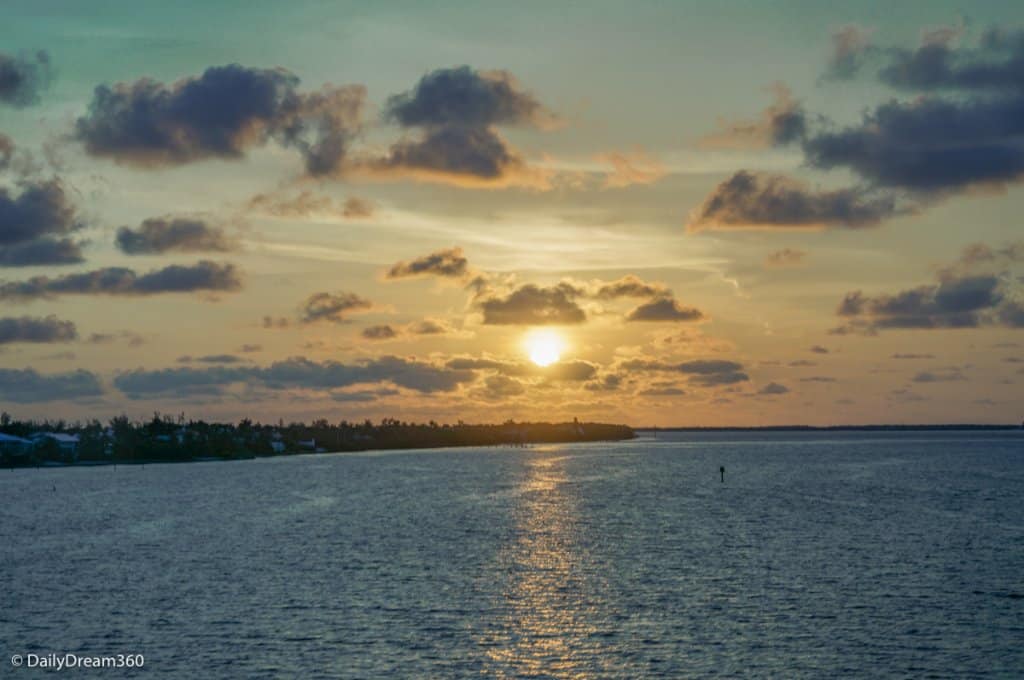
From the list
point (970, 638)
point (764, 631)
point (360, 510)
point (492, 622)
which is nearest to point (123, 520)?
point (360, 510)

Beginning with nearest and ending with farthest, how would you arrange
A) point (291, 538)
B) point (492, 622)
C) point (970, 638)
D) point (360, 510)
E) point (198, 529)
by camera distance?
point (970, 638) → point (492, 622) → point (291, 538) → point (198, 529) → point (360, 510)

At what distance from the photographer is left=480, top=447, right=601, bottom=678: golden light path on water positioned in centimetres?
6066

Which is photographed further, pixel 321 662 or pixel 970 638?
pixel 970 638

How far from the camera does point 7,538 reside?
12700cm

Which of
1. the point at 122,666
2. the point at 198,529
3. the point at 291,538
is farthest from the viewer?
the point at 198,529

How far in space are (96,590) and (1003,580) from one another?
7578 centimetres

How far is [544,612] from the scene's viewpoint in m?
75.8

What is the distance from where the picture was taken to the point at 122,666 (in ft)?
197

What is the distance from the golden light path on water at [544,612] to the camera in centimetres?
6066

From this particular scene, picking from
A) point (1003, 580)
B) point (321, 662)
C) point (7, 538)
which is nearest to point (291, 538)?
point (7, 538)

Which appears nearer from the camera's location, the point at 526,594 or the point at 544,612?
the point at 544,612

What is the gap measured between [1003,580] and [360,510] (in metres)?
99.7

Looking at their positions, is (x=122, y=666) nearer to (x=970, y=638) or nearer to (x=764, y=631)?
(x=764, y=631)

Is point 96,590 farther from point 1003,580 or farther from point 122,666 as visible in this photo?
point 1003,580
